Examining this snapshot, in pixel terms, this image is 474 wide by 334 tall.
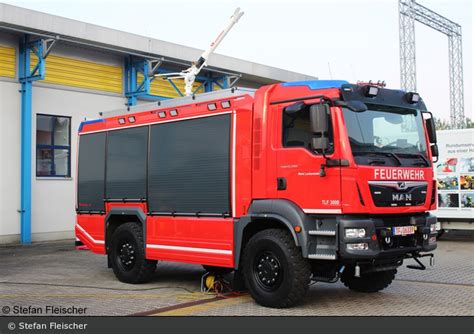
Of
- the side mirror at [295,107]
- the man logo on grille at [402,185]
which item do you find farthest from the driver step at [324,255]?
the side mirror at [295,107]

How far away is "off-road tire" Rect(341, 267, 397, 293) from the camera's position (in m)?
9.30

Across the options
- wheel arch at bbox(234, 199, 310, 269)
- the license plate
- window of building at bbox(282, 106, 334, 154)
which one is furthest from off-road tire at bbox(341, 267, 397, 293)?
window of building at bbox(282, 106, 334, 154)

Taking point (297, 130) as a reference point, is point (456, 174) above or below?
below

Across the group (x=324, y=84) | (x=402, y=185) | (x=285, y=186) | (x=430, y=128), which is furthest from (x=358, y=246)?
(x=430, y=128)

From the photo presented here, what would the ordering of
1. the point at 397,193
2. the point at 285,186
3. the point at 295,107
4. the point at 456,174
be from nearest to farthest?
1. the point at 397,193
2. the point at 295,107
3. the point at 285,186
4. the point at 456,174

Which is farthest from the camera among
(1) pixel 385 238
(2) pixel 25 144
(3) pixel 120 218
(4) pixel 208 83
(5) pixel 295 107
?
(4) pixel 208 83

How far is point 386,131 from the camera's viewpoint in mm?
8141

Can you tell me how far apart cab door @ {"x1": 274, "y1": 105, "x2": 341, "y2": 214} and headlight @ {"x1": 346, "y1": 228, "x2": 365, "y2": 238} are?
0.29m

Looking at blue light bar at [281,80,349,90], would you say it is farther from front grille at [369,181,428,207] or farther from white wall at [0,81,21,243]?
white wall at [0,81,21,243]

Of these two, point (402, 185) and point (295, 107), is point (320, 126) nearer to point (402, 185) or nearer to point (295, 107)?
point (295, 107)

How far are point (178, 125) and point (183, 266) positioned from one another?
163 inches

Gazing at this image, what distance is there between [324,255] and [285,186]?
112 centimetres

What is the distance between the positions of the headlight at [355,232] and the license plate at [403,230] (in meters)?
0.64

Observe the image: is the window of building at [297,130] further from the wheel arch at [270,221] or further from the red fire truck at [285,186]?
the wheel arch at [270,221]
